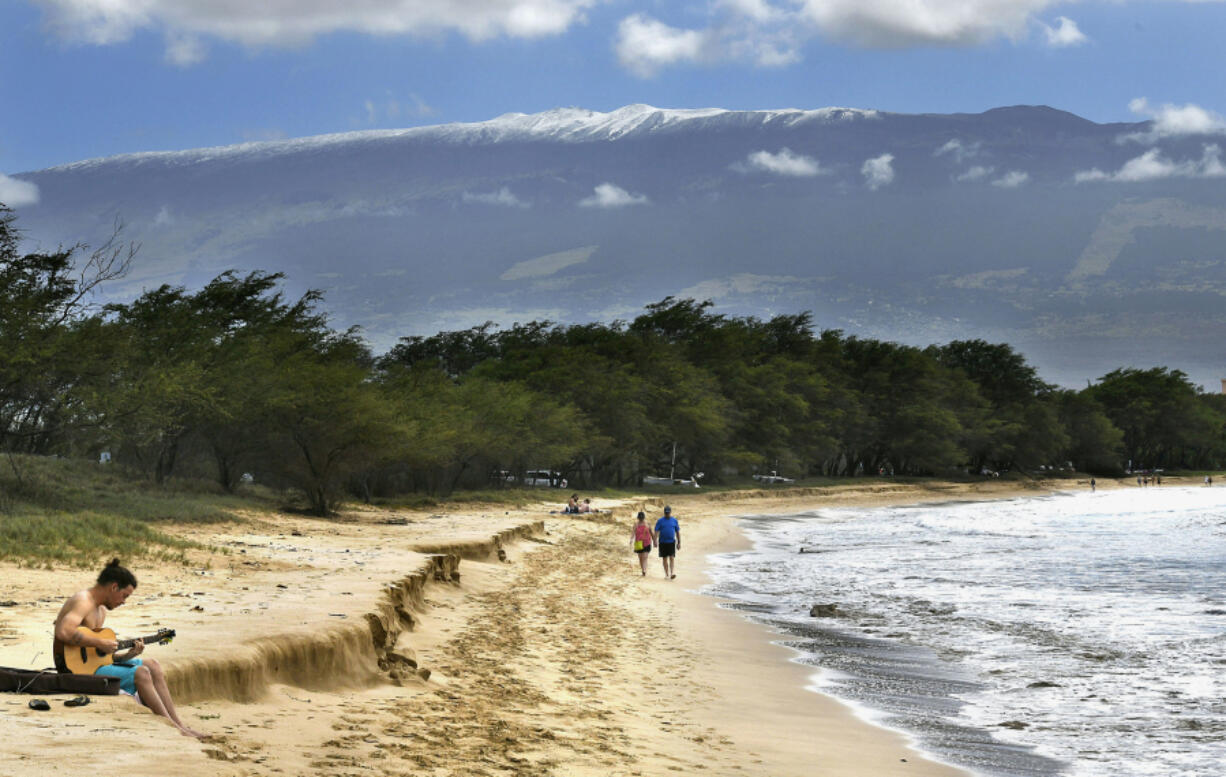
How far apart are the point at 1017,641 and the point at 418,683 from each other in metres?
10.7

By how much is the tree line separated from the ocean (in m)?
14.8

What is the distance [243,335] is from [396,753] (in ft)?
122

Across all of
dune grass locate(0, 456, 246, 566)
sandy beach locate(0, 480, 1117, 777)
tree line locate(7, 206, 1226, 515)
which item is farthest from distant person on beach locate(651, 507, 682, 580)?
tree line locate(7, 206, 1226, 515)

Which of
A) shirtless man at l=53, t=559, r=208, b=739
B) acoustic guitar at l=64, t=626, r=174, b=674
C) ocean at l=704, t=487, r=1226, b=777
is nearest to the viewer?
shirtless man at l=53, t=559, r=208, b=739

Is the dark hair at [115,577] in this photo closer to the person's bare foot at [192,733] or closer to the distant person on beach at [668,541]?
the person's bare foot at [192,733]

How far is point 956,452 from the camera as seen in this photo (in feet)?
378

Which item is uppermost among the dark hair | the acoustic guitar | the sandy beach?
the dark hair

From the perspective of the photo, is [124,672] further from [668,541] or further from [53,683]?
[668,541]

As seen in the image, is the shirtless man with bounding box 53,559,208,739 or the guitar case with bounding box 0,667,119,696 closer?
the shirtless man with bounding box 53,559,208,739

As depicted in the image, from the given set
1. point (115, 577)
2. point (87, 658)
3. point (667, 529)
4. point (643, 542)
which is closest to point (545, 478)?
point (643, 542)

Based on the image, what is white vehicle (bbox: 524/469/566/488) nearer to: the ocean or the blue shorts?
the ocean

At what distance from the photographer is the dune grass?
18000 mm

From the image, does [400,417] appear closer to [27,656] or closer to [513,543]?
[513,543]

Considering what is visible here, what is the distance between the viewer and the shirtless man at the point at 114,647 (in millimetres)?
8070
